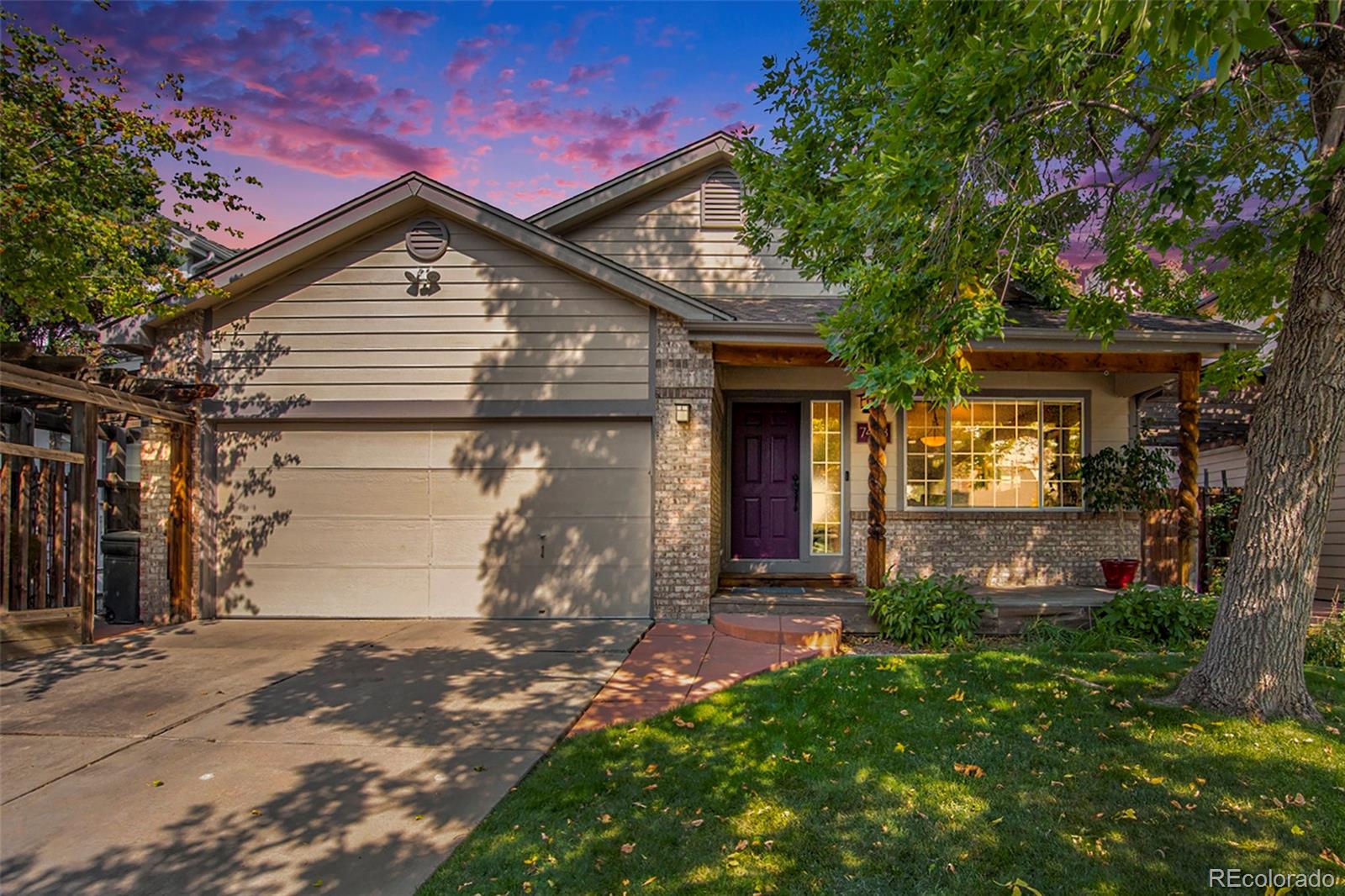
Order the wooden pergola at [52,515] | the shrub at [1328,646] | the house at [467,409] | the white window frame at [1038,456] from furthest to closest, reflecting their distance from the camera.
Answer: the white window frame at [1038,456] < the house at [467,409] < the wooden pergola at [52,515] < the shrub at [1328,646]

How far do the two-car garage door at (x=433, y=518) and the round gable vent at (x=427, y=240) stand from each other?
1.90m

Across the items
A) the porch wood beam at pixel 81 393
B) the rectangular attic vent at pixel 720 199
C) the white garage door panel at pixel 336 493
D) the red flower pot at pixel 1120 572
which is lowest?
the red flower pot at pixel 1120 572

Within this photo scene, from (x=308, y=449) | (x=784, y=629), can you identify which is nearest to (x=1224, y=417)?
(x=784, y=629)

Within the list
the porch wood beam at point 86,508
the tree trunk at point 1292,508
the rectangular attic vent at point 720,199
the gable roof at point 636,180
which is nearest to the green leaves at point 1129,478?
the tree trunk at point 1292,508

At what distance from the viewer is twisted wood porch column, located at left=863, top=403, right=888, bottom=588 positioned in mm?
7824

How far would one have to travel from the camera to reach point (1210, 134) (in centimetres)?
575

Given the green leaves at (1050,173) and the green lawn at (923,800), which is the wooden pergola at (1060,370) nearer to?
the green leaves at (1050,173)

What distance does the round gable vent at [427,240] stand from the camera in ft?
25.8

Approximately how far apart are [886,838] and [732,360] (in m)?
5.84

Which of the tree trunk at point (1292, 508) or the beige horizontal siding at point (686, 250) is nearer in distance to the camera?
the tree trunk at point (1292, 508)

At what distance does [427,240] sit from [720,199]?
4.03 metres

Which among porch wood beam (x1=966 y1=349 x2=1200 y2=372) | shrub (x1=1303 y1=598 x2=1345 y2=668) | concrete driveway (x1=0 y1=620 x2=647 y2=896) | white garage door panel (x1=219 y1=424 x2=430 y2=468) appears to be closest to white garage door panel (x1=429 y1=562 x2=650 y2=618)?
concrete driveway (x1=0 y1=620 x2=647 y2=896)

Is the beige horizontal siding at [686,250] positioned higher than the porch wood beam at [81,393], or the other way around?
the beige horizontal siding at [686,250]

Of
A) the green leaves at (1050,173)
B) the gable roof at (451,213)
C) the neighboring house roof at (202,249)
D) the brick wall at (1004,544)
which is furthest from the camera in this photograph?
the neighboring house roof at (202,249)
